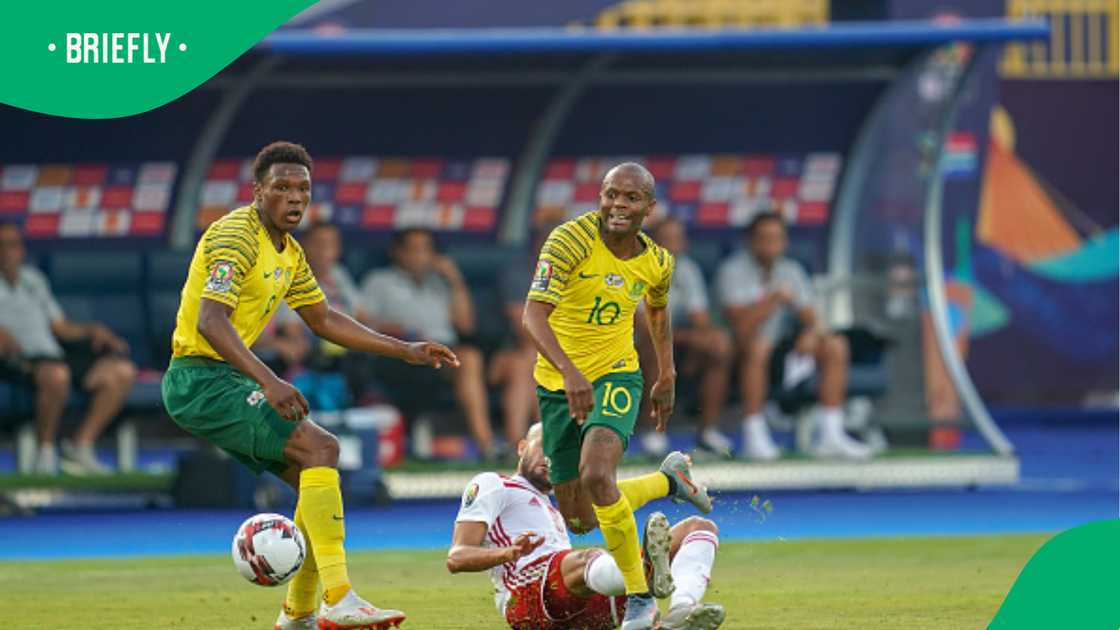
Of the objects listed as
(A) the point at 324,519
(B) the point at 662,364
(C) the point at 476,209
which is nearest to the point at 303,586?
(A) the point at 324,519

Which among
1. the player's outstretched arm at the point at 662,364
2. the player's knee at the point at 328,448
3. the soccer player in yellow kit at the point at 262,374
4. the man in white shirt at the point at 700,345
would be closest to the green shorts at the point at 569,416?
the player's outstretched arm at the point at 662,364

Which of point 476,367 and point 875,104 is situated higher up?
point 875,104

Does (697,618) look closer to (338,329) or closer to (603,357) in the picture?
(603,357)

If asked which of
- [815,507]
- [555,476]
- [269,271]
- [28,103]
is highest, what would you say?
[28,103]

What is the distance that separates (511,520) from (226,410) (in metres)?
1.36

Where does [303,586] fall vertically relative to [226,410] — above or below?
below

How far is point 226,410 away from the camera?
9.90m

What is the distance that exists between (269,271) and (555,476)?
1568mm

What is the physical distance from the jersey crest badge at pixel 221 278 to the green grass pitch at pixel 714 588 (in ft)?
5.68

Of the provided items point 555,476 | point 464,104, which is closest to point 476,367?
point 464,104

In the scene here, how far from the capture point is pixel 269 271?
32.9 feet

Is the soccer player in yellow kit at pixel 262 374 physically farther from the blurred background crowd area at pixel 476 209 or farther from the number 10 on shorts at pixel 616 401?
the blurred background crowd area at pixel 476 209

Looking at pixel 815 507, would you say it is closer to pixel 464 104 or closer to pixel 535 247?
pixel 535 247

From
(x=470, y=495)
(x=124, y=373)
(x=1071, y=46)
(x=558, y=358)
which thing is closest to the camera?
A: (x=470, y=495)
